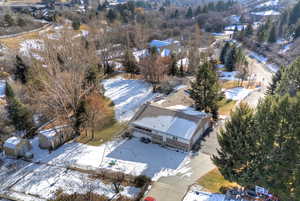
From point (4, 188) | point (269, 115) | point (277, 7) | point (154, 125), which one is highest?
point (277, 7)

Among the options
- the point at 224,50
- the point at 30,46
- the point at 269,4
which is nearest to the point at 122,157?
the point at 30,46

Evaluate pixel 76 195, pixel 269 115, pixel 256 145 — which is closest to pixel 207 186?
pixel 256 145

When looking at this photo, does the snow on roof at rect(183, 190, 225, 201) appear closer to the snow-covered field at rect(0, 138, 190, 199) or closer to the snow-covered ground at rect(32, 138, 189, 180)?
the snow-covered field at rect(0, 138, 190, 199)

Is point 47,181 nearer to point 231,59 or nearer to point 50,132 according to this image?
point 50,132

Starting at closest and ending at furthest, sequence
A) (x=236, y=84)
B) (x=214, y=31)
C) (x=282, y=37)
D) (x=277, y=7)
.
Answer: (x=236, y=84) → (x=282, y=37) → (x=214, y=31) → (x=277, y=7)

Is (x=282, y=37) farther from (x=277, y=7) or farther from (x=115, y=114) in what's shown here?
(x=115, y=114)

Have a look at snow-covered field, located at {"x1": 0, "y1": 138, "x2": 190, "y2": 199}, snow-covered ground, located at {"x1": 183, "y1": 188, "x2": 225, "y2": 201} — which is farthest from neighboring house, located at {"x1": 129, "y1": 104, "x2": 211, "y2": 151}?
snow-covered ground, located at {"x1": 183, "y1": 188, "x2": 225, "y2": 201}

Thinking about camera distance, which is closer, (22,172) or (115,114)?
(22,172)
